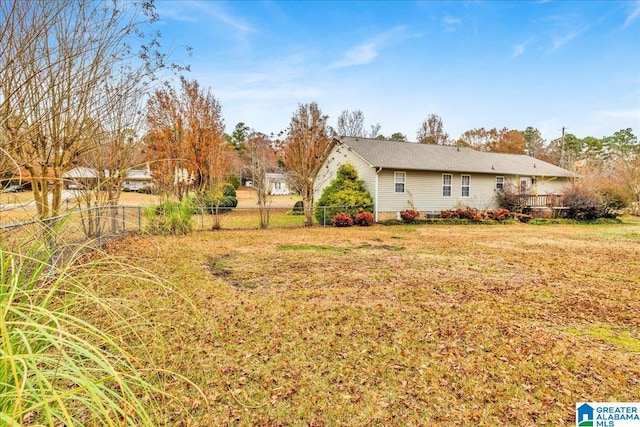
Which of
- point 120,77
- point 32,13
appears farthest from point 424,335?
point 120,77

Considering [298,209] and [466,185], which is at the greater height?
[466,185]

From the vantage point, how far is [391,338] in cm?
375

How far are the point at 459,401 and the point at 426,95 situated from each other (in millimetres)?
19392

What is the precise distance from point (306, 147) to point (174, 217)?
7078 mm

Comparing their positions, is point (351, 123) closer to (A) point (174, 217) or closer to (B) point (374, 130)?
(B) point (374, 130)

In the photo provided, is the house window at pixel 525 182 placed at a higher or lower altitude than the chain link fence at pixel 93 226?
higher

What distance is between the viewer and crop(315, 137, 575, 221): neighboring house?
17.1m

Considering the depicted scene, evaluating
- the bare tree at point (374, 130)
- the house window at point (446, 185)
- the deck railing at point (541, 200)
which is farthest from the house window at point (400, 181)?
the bare tree at point (374, 130)

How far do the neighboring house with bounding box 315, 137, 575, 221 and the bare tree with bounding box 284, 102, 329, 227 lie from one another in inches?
71.2

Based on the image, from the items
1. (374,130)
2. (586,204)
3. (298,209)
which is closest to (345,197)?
(298,209)

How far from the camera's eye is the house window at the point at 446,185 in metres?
18.5

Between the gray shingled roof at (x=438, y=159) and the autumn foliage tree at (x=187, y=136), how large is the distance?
7.13 m

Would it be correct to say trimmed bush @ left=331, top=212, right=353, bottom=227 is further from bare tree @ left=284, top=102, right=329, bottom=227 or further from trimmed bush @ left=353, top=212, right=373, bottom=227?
bare tree @ left=284, top=102, right=329, bottom=227

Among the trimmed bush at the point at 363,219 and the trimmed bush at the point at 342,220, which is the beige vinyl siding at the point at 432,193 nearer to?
the trimmed bush at the point at 363,219
